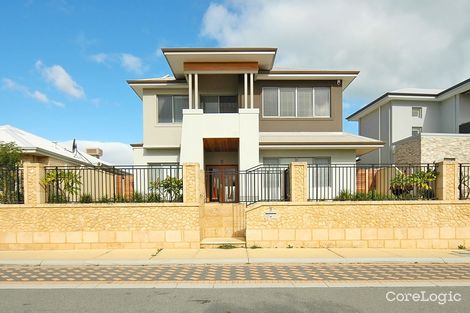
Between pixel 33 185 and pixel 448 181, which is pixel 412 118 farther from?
pixel 33 185

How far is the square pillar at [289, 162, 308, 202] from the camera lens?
1112 centimetres

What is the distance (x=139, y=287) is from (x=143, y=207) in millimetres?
4208

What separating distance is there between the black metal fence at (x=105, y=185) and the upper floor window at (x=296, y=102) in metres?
7.94

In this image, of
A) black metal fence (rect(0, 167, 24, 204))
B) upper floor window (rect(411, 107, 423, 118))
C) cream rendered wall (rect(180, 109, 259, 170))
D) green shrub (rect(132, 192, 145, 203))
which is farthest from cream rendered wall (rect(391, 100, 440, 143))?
black metal fence (rect(0, 167, 24, 204))

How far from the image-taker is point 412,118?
24.9 meters

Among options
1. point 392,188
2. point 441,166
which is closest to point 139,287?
point 392,188

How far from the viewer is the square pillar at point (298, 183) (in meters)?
11.1

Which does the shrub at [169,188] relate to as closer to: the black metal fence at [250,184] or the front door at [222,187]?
the black metal fence at [250,184]

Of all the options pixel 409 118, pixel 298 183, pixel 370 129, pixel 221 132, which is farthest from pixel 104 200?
pixel 370 129

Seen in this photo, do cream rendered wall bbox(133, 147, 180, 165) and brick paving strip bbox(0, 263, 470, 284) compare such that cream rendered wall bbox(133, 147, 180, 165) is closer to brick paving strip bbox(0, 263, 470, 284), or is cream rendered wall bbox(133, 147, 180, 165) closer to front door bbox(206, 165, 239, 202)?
front door bbox(206, 165, 239, 202)

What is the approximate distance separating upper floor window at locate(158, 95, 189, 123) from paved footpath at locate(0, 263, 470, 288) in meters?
10.9

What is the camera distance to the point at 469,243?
11.1 meters

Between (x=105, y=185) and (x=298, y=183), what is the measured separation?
22.1ft

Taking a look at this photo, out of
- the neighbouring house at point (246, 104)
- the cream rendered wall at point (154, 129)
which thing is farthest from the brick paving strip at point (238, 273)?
the cream rendered wall at point (154, 129)
